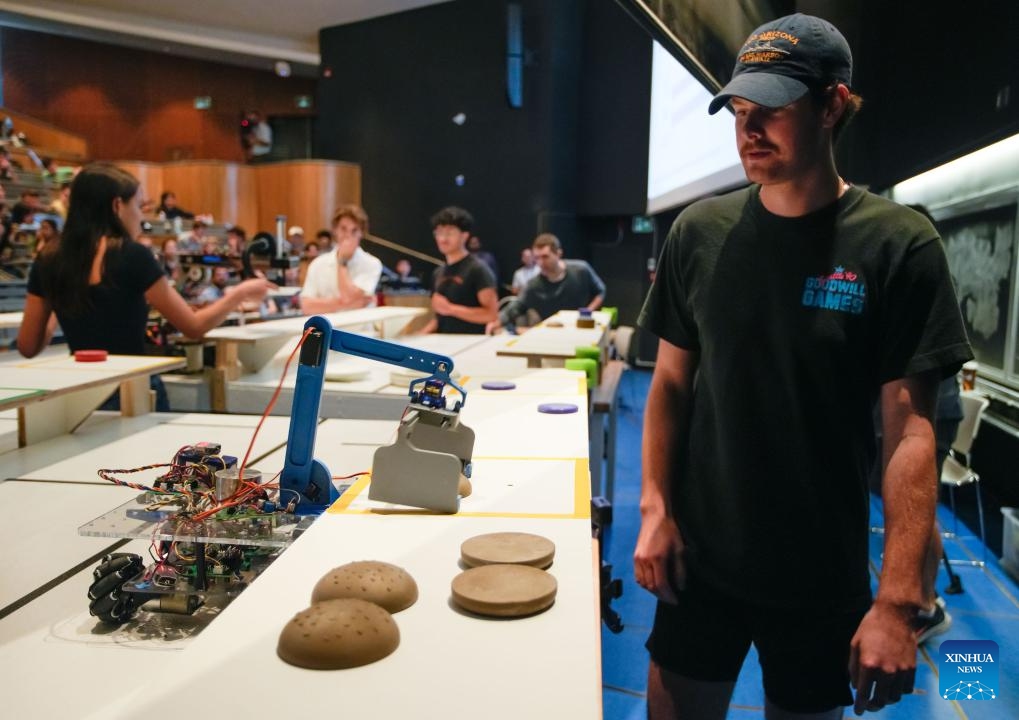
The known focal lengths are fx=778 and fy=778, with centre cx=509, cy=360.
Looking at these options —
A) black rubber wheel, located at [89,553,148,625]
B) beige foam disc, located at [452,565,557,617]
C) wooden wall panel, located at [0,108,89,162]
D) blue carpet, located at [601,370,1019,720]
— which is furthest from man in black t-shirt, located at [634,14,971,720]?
wooden wall panel, located at [0,108,89,162]

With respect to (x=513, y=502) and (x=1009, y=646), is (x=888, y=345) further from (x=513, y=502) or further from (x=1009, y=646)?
(x=1009, y=646)

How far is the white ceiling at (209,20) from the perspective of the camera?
11.1m

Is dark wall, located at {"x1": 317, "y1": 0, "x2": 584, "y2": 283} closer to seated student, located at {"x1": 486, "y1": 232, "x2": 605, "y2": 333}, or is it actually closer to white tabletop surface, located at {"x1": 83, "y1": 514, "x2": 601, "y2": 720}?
seated student, located at {"x1": 486, "y1": 232, "x2": 605, "y2": 333}

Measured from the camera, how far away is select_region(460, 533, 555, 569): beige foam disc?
3.16 feet

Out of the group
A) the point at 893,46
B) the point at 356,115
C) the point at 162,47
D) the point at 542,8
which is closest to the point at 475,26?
the point at 542,8

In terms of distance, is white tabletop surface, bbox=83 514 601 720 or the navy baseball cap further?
the navy baseball cap

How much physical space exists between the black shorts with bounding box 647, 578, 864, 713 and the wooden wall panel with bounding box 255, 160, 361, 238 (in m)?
10.8

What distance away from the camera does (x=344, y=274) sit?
420 cm

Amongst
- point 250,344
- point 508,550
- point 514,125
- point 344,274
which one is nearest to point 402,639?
point 508,550

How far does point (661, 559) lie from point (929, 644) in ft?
6.51

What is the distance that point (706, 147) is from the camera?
477cm

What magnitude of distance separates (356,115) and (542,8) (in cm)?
319

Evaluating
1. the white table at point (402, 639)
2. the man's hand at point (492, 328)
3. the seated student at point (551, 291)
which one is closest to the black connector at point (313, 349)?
the white table at point (402, 639)

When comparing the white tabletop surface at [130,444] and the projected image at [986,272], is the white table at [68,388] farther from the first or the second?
the projected image at [986,272]
